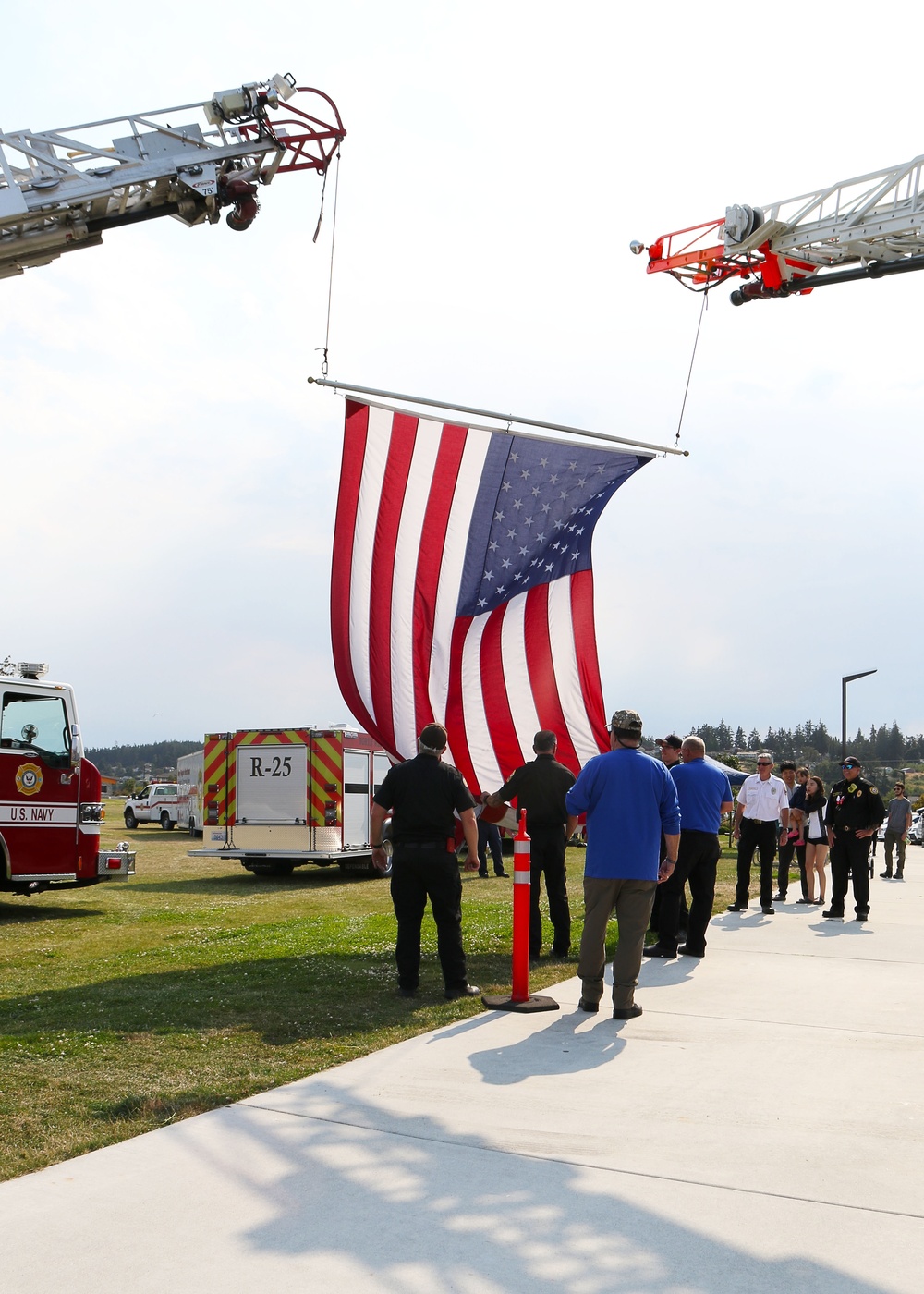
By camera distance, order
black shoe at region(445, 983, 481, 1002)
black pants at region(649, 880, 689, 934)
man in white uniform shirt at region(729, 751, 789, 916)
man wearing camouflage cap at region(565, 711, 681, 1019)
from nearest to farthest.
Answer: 1. man wearing camouflage cap at region(565, 711, 681, 1019)
2. black shoe at region(445, 983, 481, 1002)
3. black pants at region(649, 880, 689, 934)
4. man in white uniform shirt at region(729, 751, 789, 916)

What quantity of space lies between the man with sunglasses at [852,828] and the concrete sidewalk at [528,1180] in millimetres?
5893

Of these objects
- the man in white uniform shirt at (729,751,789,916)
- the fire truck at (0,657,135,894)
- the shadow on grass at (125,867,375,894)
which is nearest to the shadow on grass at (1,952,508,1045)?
the man in white uniform shirt at (729,751,789,916)

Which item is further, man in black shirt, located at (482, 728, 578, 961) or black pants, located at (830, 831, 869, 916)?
black pants, located at (830, 831, 869, 916)

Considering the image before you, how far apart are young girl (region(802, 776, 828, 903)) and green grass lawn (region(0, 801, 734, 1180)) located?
115cm

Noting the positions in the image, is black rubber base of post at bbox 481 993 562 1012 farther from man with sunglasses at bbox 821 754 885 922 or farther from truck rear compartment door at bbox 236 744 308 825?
truck rear compartment door at bbox 236 744 308 825

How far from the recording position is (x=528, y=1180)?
13.5 feet

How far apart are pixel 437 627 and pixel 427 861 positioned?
242cm

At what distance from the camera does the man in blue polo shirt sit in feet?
30.6

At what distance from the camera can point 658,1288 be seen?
3305 mm

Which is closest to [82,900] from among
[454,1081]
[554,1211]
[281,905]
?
[281,905]

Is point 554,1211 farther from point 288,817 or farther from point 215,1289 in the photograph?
point 288,817

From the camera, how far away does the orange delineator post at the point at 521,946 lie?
694 cm

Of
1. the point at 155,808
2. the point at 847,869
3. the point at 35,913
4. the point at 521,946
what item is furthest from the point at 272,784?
the point at 155,808

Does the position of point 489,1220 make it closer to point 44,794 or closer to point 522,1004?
point 522,1004
